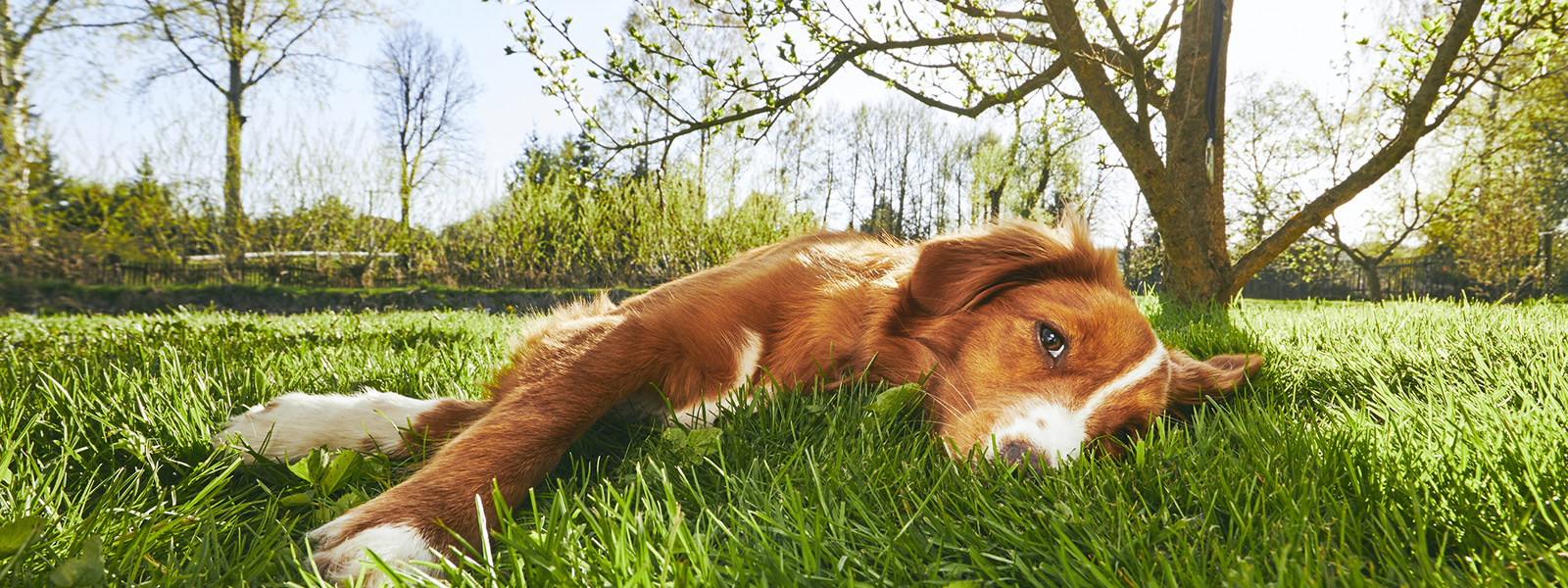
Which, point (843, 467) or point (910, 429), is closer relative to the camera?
point (843, 467)

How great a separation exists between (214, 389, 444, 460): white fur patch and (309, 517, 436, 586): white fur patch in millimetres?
549

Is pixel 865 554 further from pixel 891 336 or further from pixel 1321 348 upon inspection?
pixel 1321 348

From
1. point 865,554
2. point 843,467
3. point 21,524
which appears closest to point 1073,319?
point 843,467

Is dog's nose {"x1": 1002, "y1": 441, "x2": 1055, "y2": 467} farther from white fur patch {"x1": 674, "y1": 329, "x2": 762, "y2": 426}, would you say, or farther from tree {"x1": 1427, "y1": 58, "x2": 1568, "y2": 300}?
tree {"x1": 1427, "y1": 58, "x2": 1568, "y2": 300}

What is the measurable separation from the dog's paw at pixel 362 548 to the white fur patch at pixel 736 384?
2.37ft

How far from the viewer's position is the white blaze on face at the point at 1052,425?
5.32ft

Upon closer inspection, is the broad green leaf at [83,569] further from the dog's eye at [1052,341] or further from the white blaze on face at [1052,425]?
the dog's eye at [1052,341]

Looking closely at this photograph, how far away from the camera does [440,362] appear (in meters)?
3.34

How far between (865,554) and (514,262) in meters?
18.7

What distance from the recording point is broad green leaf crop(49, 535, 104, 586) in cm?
99

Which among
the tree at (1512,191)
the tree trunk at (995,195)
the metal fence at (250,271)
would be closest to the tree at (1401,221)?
the tree at (1512,191)

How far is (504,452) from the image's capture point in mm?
1639

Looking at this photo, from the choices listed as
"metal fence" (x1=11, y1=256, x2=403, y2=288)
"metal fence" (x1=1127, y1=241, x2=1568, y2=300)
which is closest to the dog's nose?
"metal fence" (x1=1127, y1=241, x2=1568, y2=300)

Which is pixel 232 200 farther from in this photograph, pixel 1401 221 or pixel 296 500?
pixel 1401 221
